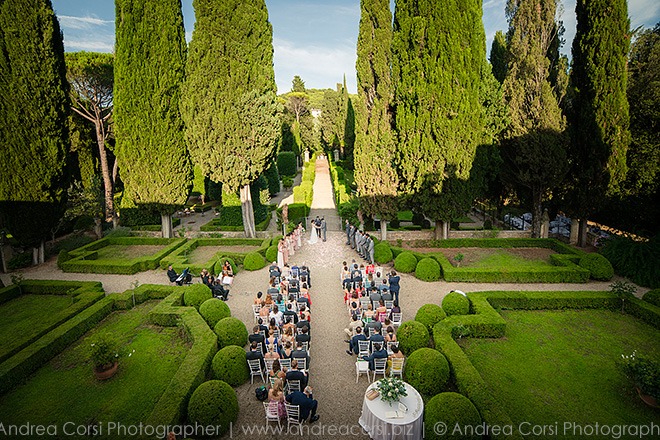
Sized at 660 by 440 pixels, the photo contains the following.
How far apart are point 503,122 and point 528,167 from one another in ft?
10.1

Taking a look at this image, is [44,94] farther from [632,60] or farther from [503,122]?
[632,60]

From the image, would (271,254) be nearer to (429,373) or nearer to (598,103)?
(429,373)

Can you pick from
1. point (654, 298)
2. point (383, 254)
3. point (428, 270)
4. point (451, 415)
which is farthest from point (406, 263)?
point (451, 415)

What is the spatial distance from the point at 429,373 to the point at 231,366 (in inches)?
199

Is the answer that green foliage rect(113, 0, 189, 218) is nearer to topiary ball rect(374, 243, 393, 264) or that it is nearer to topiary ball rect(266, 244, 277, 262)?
topiary ball rect(266, 244, 277, 262)

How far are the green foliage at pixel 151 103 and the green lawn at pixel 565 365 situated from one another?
18.9m

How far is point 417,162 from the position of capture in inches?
773

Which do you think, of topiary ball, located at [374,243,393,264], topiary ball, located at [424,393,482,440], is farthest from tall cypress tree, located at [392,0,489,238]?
topiary ball, located at [424,393,482,440]

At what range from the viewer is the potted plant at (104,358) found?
884 cm

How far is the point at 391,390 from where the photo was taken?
704cm

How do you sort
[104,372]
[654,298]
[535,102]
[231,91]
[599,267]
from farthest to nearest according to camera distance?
[231,91], [535,102], [599,267], [654,298], [104,372]

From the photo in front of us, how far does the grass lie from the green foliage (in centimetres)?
1172

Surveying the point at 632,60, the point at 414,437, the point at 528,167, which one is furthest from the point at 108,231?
the point at 632,60

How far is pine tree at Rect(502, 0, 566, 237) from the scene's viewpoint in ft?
62.5
